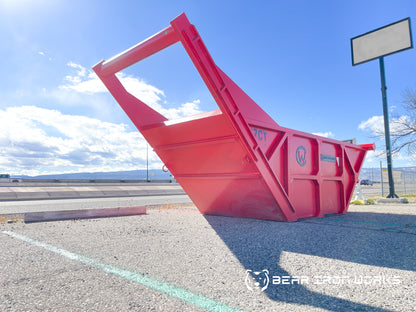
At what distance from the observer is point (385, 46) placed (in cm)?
1302

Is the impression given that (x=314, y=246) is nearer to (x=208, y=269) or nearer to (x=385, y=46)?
(x=208, y=269)

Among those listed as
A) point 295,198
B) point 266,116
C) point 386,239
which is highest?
point 266,116

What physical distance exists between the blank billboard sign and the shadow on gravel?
36.1 feet

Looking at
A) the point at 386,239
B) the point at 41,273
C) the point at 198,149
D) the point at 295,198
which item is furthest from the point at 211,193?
the point at 41,273

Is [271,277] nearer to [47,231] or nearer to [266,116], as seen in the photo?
[266,116]

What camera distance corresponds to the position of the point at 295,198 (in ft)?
18.6

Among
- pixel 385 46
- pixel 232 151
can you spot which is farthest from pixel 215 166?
pixel 385 46

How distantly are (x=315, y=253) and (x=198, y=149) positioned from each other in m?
3.01
